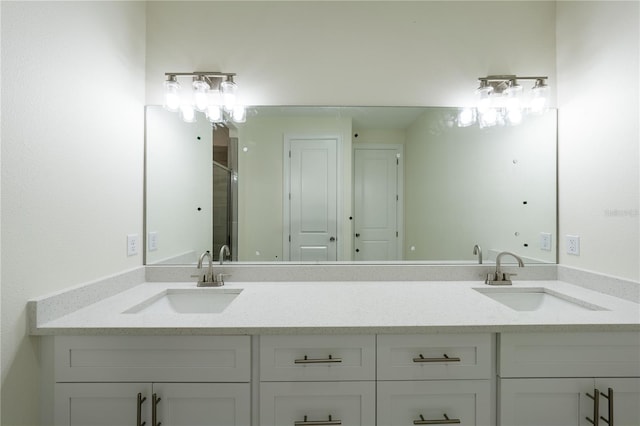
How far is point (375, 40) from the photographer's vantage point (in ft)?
5.57

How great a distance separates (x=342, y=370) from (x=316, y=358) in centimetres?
10

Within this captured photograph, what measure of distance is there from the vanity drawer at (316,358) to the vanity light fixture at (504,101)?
1.41m

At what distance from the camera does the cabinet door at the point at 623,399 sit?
3.51 feet

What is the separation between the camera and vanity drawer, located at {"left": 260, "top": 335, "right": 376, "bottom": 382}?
41.3 inches

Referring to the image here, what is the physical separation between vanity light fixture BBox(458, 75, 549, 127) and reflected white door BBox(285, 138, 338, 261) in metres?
0.85

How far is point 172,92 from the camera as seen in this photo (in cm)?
160

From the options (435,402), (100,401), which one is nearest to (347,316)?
(435,402)

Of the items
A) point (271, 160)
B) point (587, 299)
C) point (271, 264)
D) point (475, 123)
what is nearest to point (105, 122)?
point (271, 160)

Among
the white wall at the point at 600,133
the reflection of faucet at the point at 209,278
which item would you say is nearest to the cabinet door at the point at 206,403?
the reflection of faucet at the point at 209,278

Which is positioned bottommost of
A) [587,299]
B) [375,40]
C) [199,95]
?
[587,299]

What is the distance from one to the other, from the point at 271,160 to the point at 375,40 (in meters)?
0.93

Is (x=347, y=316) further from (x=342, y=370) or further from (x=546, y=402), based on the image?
(x=546, y=402)

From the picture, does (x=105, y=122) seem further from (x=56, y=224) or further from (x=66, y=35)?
(x=56, y=224)

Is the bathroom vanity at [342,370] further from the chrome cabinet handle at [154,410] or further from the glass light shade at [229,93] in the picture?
the glass light shade at [229,93]
